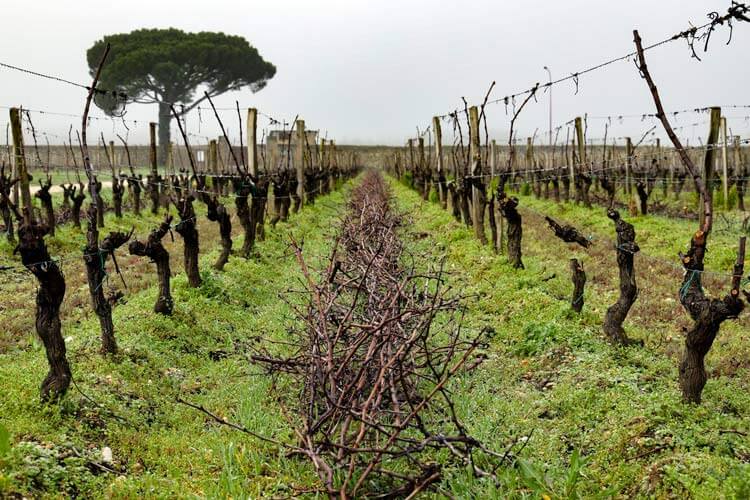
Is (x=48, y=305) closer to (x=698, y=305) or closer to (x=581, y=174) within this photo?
(x=698, y=305)

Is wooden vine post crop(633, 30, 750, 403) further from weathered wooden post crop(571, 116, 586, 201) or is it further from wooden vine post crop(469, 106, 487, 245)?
weathered wooden post crop(571, 116, 586, 201)

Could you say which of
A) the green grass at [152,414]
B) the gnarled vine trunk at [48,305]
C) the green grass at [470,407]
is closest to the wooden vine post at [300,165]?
the green grass at [470,407]

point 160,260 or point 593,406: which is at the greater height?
point 160,260

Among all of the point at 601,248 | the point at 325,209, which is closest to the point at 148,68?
the point at 325,209

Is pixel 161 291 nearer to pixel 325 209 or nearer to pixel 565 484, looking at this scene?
pixel 565 484

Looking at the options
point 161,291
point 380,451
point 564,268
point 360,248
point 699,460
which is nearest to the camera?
point 380,451

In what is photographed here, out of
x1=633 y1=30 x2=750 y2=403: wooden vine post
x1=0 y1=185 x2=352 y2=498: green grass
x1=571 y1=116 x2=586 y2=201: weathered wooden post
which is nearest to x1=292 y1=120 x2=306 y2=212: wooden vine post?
x1=571 y1=116 x2=586 y2=201: weathered wooden post

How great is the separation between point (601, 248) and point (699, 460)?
8085 mm

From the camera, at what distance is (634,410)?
4332 mm

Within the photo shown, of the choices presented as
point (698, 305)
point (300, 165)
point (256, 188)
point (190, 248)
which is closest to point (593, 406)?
point (698, 305)

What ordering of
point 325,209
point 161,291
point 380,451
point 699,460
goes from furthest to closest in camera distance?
point 325,209 → point 161,291 → point 699,460 → point 380,451

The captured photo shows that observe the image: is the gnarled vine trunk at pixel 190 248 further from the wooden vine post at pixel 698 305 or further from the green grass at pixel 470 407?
the wooden vine post at pixel 698 305

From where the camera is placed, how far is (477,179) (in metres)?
11.3

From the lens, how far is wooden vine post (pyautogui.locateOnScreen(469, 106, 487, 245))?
11.4 m
